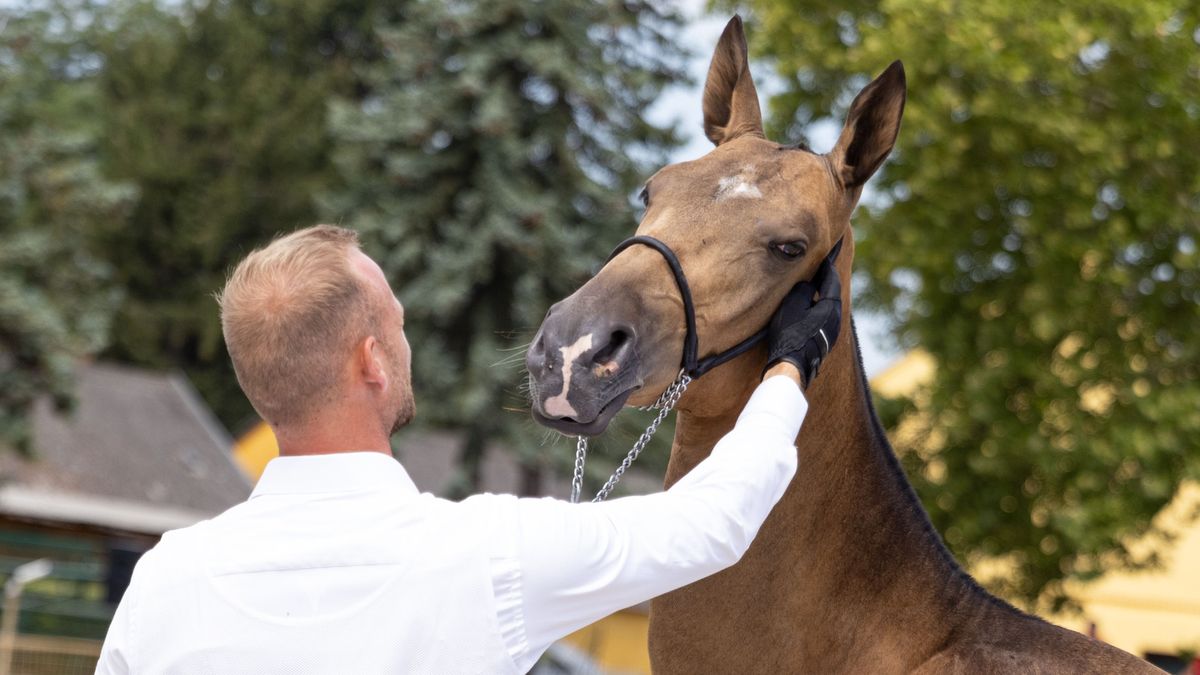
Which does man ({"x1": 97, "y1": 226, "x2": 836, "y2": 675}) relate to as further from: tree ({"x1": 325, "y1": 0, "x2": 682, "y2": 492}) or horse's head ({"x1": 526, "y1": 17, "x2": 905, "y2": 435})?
tree ({"x1": 325, "y1": 0, "x2": 682, "y2": 492})

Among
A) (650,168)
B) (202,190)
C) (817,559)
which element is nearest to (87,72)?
(202,190)

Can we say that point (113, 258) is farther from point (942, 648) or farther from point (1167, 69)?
point (942, 648)

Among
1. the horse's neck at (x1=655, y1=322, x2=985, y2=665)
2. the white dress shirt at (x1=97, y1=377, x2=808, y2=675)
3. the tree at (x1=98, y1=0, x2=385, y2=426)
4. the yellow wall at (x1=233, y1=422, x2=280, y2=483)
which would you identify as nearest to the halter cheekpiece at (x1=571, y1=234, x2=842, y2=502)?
the horse's neck at (x1=655, y1=322, x2=985, y2=665)

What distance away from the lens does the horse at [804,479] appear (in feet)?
10.6

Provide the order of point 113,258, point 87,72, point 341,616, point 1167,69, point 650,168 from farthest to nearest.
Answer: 1. point 87,72
2. point 113,258
3. point 650,168
4. point 1167,69
5. point 341,616

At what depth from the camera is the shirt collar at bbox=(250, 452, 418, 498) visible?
239cm

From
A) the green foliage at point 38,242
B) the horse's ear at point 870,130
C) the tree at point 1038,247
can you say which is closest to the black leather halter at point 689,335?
the horse's ear at point 870,130

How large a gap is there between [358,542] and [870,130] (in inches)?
77.0

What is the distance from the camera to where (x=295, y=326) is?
2.40 metres

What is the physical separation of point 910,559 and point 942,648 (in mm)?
244

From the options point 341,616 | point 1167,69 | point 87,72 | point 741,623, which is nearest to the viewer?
point 341,616

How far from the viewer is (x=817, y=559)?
338 cm

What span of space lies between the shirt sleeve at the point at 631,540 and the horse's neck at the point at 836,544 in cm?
81

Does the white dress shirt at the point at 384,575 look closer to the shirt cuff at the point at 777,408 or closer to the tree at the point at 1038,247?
the shirt cuff at the point at 777,408
